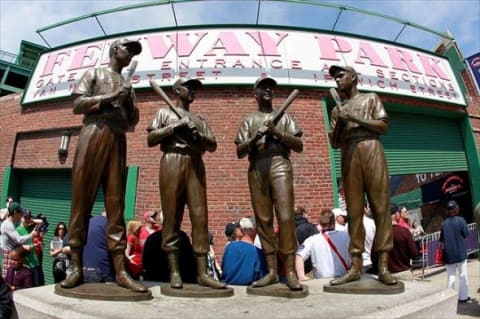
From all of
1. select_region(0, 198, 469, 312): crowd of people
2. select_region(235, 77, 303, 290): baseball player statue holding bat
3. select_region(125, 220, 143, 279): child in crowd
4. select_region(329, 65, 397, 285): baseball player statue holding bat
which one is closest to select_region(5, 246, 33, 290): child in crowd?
select_region(0, 198, 469, 312): crowd of people

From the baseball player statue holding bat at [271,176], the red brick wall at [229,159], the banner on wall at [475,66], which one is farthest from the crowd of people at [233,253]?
the banner on wall at [475,66]

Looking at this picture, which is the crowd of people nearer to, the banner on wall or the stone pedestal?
the stone pedestal

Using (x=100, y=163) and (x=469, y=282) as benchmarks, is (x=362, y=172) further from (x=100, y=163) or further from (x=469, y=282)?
(x=469, y=282)

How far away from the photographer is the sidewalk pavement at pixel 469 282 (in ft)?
18.5

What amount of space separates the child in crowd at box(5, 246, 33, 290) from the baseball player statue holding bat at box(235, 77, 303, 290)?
334cm

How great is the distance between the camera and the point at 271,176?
11.4 ft

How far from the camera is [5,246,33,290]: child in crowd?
505 cm

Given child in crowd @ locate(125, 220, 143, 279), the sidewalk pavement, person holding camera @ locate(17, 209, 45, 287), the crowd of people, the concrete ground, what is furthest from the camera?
the sidewalk pavement

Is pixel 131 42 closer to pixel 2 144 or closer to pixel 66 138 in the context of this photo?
pixel 66 138

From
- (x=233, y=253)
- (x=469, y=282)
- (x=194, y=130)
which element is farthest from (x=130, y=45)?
(x=469, y=282)

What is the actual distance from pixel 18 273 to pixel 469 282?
25.8 feet

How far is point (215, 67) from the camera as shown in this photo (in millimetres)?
8375

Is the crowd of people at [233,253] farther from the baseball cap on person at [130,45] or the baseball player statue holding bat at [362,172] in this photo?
the baseball cap on person at [130,45]

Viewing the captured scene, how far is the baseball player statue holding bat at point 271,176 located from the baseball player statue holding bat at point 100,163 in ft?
3.48
